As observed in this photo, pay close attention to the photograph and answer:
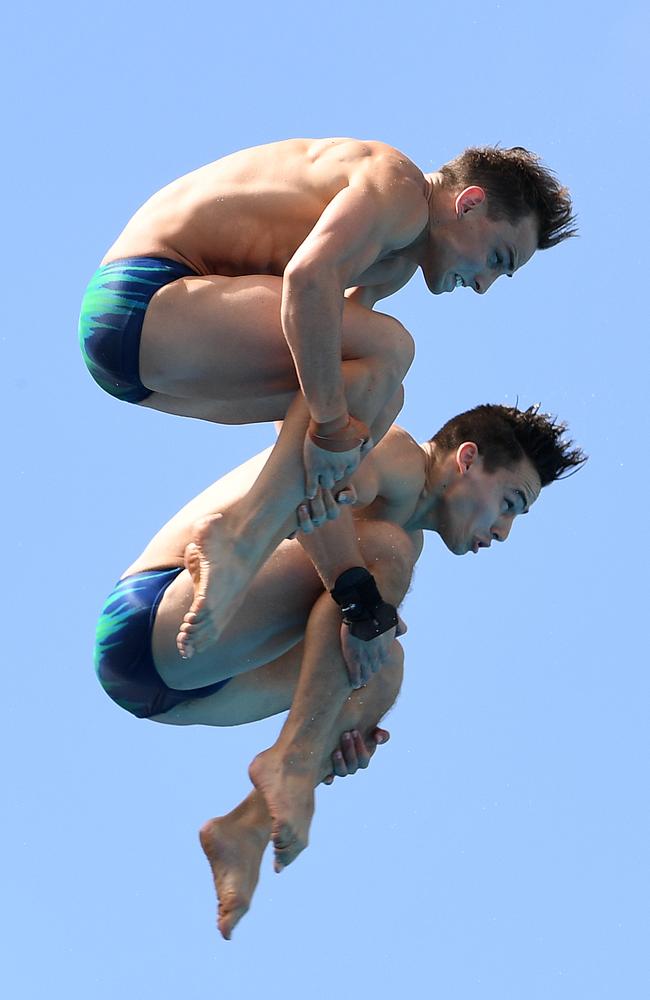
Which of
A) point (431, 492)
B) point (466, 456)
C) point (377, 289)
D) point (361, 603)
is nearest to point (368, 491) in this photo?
point (361, 603)

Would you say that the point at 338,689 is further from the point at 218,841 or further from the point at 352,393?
the point at 352,393

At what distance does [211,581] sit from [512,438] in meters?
2.40

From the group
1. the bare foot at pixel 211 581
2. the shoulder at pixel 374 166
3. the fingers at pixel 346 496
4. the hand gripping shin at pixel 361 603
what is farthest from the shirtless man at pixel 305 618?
the shoulder at pixel 374 166

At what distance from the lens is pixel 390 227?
812cm

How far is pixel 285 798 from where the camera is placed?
855 centimetres

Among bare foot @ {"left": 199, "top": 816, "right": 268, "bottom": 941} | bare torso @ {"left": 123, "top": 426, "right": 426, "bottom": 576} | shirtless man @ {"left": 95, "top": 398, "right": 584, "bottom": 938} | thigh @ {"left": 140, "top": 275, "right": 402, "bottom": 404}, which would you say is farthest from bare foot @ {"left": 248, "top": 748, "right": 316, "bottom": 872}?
thigh @ {"left": 140, "top": 275, "right": 402, "bottom": 404}

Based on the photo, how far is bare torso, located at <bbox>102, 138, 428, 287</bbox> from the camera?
8.19 meters

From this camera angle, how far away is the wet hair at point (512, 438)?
9.61m

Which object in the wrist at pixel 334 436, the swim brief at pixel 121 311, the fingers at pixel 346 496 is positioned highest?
the swim brief at pixel 121 311

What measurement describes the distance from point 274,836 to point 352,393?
6.96 ft

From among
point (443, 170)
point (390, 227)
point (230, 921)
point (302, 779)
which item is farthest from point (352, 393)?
point (230, 921)

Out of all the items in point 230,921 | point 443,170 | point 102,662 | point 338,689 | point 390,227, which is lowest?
point 230,921

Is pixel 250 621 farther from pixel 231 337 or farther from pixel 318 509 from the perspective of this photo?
pixel 231 337

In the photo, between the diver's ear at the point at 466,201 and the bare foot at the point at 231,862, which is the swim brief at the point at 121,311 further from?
the bare foot at the point at 231,862
